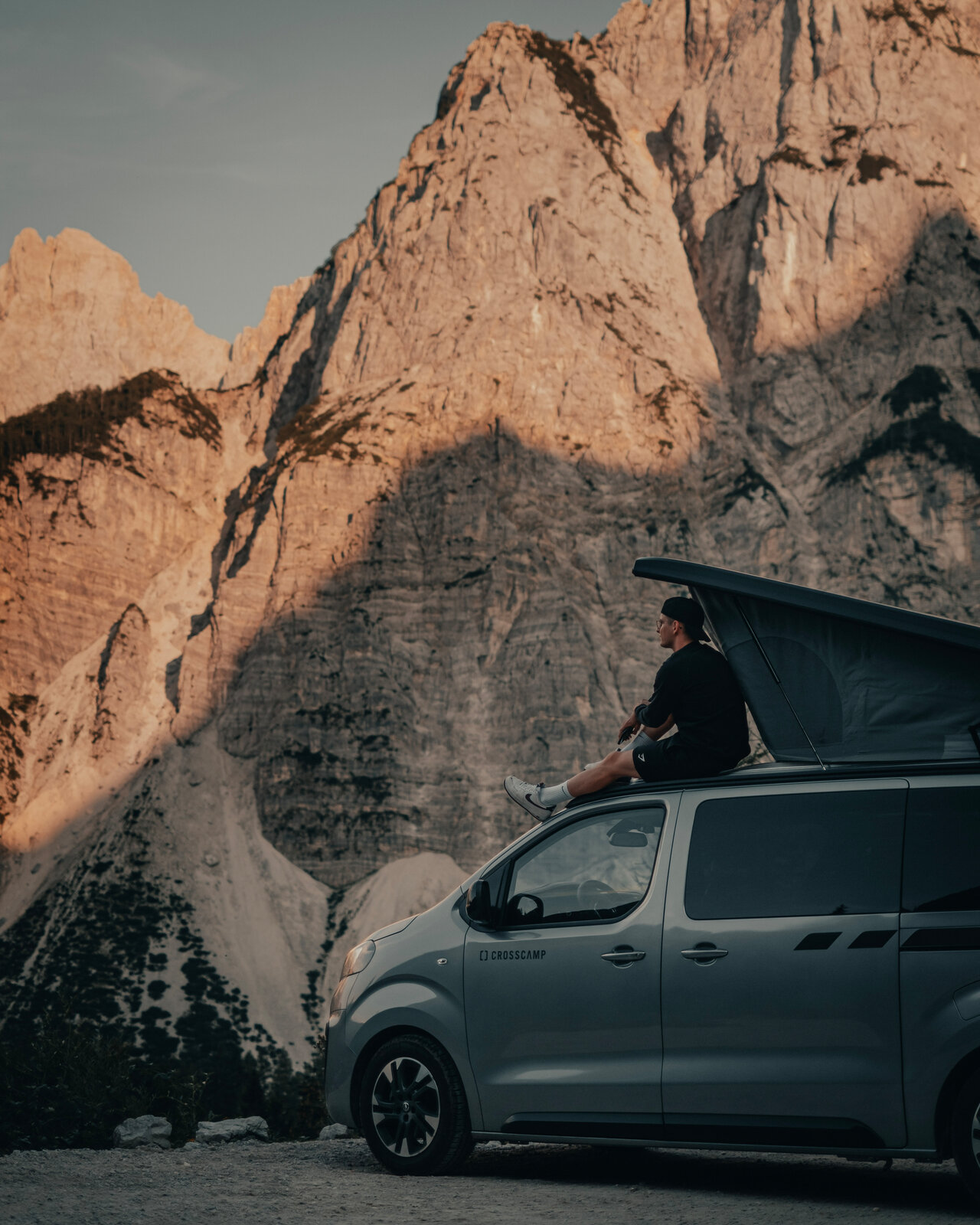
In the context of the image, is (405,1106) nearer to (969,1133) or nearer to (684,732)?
(684,732)

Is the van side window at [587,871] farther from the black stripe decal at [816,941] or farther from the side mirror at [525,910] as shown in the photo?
the black stripe decal at [816,941]

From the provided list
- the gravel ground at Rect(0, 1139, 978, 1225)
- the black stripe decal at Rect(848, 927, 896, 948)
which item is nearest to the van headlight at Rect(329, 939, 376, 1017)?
the gravel ground at Rect(0, 1139, 978, 1225)

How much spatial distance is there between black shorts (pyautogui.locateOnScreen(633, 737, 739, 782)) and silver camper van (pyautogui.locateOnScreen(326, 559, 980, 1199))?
105mm

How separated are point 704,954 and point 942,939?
1234 millimetres

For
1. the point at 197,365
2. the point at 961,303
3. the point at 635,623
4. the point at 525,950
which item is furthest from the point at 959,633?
the point at 197,365

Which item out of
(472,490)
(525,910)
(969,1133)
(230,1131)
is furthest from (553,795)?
(472,490)

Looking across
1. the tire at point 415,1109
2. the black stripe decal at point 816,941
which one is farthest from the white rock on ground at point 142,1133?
the black stripe decal at point 816,941

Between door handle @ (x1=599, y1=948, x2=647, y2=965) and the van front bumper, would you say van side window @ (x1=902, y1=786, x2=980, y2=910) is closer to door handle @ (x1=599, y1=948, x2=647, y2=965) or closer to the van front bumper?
door handle @ (x1=599, y1=948, x2=647, y2=965)

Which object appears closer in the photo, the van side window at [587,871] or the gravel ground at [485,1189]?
the gravel ground at [485,1189]

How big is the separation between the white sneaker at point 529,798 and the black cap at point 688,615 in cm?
139

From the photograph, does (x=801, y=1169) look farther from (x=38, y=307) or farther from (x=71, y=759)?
(x=38, y=307)

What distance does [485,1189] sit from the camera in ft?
22.4

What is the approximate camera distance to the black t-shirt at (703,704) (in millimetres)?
7078

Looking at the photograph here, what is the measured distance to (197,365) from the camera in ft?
368
